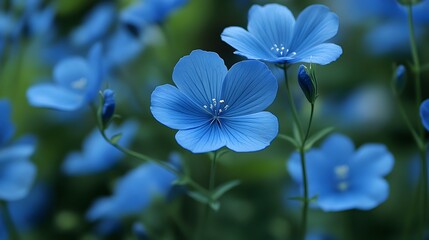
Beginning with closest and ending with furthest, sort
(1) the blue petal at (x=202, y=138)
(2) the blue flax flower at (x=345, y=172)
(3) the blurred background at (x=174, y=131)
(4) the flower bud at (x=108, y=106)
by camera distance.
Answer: (1) the blue petal at (x=202, y=138) < (4) the flower bud at (x=108, y=106) < (2) the blue flax flower at (x=345, y=172) < (3) the blurred background at (x=174, y=131)

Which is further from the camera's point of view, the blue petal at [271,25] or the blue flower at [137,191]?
the blue flower at [137,191]

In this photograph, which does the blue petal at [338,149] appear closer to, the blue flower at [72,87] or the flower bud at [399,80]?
the flower bud at [399,80]

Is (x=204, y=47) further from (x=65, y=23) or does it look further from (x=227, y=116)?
(x=227, y=116)

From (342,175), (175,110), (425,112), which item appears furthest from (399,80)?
(175,110)

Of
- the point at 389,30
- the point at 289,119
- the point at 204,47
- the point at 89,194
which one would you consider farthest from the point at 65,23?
the point at 389,30

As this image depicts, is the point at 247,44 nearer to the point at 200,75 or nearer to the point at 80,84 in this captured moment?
the point at 200,75

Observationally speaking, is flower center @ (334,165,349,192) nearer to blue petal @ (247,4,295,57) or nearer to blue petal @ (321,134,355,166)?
blue petal @ (321,134,355,166)

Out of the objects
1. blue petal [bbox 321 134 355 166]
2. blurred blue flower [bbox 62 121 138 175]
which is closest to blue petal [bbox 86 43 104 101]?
blurred blue flower [bbox 62 121 138 175]

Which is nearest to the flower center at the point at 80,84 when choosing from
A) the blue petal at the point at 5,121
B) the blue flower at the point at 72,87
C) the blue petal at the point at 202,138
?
the blue flower at the point at 72,87
